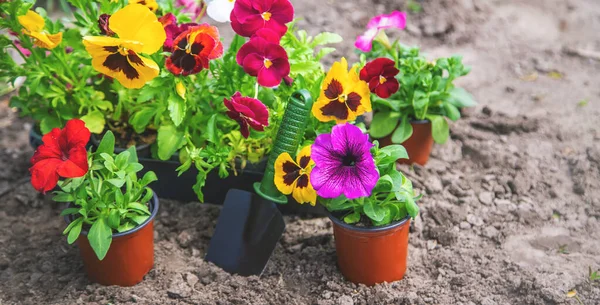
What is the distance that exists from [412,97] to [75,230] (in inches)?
57.1

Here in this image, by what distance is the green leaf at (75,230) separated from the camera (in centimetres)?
211

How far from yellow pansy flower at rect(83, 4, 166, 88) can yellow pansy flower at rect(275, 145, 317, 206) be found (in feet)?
1.71

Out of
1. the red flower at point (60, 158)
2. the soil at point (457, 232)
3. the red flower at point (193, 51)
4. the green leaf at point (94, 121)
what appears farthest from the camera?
the green leaf at point (94, 121)

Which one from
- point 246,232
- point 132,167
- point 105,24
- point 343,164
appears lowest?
point 246,232

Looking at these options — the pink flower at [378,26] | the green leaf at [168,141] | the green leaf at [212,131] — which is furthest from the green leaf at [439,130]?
the green leaf at [168,141]

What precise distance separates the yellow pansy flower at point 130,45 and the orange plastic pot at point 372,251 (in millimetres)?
808

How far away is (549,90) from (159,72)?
239 cm

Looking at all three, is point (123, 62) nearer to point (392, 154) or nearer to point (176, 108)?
point (176, 108)

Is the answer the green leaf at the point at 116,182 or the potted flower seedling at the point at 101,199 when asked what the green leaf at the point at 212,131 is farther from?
the green leaf at the point at 116,182

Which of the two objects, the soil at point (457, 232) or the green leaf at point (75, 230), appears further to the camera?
the soil at point (457, 232)

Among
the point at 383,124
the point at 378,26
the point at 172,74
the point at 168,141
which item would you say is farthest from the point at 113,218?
the point at 378,26

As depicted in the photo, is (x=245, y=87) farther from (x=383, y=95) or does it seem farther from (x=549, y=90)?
(x=549, y=90)

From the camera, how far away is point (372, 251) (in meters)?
2.25

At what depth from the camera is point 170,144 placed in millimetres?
2496
